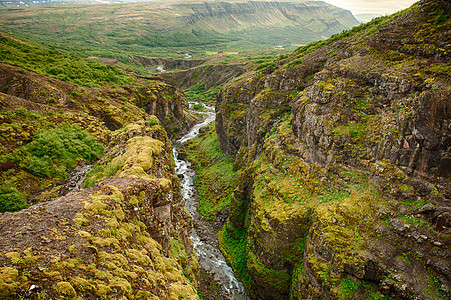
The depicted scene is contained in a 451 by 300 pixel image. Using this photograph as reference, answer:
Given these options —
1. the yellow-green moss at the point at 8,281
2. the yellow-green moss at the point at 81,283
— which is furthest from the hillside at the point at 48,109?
the yellow-green moss at the point at 81,283

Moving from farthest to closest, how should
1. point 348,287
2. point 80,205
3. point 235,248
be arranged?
point 235,248, point 348,287, point 80,205

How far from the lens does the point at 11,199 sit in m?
15.0

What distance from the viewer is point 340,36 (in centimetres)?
3897

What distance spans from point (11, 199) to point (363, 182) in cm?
2856

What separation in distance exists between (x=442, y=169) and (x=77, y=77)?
54.7 metres

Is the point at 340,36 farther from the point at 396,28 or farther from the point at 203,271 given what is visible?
the point at 203,271

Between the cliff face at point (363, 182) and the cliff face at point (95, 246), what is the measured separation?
1434cm

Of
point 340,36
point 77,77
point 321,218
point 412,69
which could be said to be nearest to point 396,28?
point 412,69

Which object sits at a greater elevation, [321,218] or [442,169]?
[442,169]

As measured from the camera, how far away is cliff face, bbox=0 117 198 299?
6.58 metres

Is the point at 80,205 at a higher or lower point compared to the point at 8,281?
lower

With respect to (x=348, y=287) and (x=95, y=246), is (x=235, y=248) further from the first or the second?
(x=95, y=246)

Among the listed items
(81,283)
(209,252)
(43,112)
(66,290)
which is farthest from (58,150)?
(209,252)

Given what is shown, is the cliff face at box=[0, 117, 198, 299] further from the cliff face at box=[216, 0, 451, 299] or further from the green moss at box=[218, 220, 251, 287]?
Result: the green moss at box=[218, 220, 251, 287]
